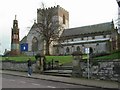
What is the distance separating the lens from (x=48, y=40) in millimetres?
60062

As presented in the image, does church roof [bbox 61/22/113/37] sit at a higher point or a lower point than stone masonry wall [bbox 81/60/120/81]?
higher

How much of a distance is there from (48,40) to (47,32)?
1887 millimetres

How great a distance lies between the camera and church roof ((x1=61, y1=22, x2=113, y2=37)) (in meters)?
84.0

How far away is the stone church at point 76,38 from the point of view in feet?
254

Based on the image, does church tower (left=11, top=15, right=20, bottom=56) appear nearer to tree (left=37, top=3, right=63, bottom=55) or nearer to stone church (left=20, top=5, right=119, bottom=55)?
stone church (left=20, top=5, right=119, bottom=55)

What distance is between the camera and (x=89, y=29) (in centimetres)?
8862

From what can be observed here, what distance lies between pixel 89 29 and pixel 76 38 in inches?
213

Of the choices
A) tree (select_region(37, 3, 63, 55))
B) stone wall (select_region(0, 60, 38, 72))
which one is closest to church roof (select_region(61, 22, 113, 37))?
tree (select_region(37, 3, 63, 55))

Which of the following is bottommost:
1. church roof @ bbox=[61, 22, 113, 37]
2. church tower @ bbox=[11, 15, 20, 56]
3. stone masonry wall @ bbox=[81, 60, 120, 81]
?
stone masonry wall @ bbox=[81, 60, 120, 81]

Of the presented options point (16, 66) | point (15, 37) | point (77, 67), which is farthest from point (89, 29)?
point (77, 67)

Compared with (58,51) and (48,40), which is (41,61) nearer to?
Answer: (48,40)

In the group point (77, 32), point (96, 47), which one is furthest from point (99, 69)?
point (77, 32)

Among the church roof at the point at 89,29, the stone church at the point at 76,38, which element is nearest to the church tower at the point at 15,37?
the stone church at the point at 76,38

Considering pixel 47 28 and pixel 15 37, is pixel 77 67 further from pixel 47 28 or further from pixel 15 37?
pixel 15 37
